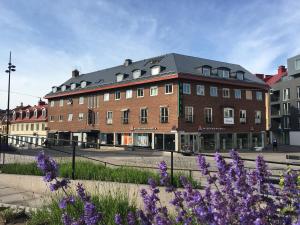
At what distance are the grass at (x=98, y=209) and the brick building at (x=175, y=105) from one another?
116 feet

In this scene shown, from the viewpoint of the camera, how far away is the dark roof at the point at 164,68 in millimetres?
43706

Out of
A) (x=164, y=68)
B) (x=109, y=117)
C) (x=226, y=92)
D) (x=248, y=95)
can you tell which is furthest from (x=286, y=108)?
(x=109, y=117)

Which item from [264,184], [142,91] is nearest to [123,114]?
[142,91]

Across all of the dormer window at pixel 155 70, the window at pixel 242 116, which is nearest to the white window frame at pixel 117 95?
the dormer window at pixel 155 70

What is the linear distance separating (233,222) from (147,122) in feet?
136

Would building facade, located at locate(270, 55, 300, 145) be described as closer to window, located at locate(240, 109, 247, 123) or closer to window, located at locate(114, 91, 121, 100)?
window, located at locate(240, 109, 247, 123)

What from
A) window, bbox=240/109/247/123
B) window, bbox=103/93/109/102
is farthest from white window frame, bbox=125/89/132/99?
window, bbox=240/109/247/123

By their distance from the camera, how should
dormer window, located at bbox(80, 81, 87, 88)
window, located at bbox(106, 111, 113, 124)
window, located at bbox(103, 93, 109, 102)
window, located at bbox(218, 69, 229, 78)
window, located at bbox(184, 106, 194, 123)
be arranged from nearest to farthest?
1. window, located at bbox(184, 106, 194, 123)
2. window, located at bbox(218, 69, 229, 78)
3. window, located at bbox(106, 111, 113, 124)
4. window, located at bbox(103, 93, 109, 102)
5. dormer window, located at bbox(80, 81, 87, 88)

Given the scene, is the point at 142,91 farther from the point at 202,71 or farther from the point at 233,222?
the point at 233,222

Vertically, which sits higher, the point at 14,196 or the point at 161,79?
the point at 161,79

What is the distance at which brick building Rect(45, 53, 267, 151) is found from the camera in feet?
138

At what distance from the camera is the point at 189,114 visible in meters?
42.3

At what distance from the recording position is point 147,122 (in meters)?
44.5

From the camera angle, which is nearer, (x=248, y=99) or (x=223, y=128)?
(x=223, y=128)
